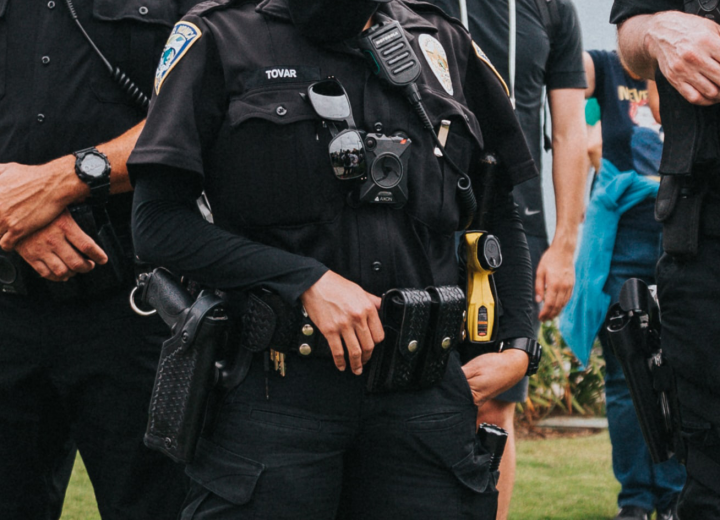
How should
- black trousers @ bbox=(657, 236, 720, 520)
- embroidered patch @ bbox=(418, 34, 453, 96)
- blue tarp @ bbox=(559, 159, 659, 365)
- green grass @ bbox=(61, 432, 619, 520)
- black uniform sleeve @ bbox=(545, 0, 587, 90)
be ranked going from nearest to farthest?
embroidered patch @ bbox=(418, 34, 453, 96) → black trousers @ bbox=(657, 236, 720, 520) → black uniform sleeve @ bbox=(545, 0, 587, 90) → blue tarp @ bbox=(559, 159, 659, 365) → green grass @ bbox=(61, 432, 619, 520)

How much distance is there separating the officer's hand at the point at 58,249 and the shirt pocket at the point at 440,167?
0.86 meters

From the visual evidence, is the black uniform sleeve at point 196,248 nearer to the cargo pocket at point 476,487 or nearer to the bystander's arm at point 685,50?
the cargo pocket at point 476,487

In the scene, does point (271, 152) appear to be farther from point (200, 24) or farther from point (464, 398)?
point (464, 398)

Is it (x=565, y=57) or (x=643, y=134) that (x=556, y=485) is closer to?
(x=643, y=134)

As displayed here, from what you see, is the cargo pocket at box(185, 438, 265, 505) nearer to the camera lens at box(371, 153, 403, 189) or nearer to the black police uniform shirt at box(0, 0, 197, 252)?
the camera lens at box(371, 153, 403, 189)

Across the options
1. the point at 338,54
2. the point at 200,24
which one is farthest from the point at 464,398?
the point at 200,24

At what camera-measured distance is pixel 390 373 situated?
76.3 inches

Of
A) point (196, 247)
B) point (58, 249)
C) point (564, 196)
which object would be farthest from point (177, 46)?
point (564, 196)

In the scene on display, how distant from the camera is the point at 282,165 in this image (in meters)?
1.94

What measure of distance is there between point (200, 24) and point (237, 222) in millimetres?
400

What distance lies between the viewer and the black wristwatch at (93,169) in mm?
2385

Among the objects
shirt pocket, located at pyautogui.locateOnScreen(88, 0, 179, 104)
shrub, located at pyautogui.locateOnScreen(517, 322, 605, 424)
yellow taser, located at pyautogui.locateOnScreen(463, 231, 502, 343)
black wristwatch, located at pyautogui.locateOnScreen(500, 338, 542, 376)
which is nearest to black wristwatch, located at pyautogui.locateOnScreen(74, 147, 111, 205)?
shirt pocket, located at pyautogui.locateOnScreen(88, 0, 179, 104)

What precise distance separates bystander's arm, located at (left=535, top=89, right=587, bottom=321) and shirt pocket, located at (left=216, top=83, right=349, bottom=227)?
1629mm

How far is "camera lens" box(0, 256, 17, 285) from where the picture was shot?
244cm
